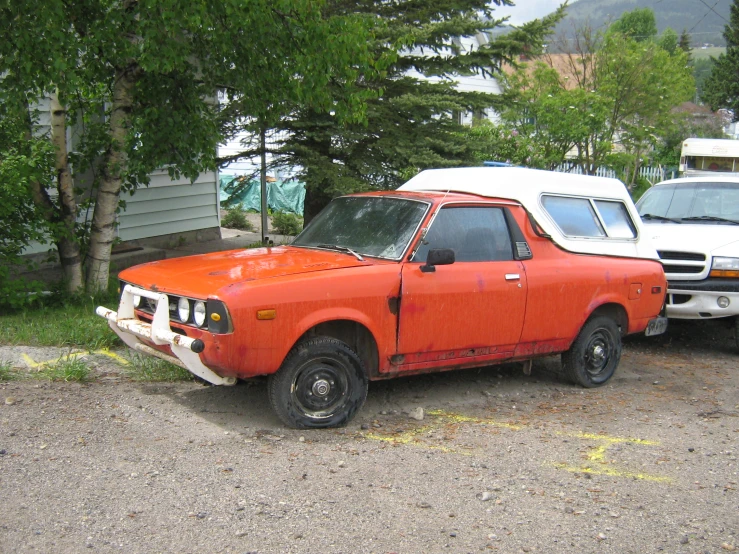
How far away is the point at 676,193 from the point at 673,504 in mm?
6317

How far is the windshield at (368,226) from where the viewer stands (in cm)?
609

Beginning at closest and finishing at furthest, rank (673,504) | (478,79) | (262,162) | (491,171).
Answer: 1. (673,504)
2. (491,171)
3. (262,162)
4. (478,79)

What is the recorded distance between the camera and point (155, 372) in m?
6.65

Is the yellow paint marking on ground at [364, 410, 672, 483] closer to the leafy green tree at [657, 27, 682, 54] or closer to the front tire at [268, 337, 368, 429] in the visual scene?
the front tire at [268, 337, 368, 429]

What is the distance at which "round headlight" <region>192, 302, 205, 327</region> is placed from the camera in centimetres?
513

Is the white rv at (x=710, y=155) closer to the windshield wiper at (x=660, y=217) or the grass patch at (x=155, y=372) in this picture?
the windshield wiper at (x=660, y=217)

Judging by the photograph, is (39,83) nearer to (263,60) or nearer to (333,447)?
(263,60)

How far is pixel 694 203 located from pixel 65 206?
747 cm

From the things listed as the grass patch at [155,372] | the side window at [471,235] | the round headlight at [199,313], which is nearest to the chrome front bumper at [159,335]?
the round headlight at [199,313]

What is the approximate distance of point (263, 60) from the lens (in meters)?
8.33

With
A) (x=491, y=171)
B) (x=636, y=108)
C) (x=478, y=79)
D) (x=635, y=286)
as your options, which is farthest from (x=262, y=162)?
(x=478, y=79)

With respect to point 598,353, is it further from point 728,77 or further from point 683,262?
point 728,77

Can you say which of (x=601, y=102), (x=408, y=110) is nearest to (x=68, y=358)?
(x=408, y=110)

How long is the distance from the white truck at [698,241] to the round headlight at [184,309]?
5.65 meters
